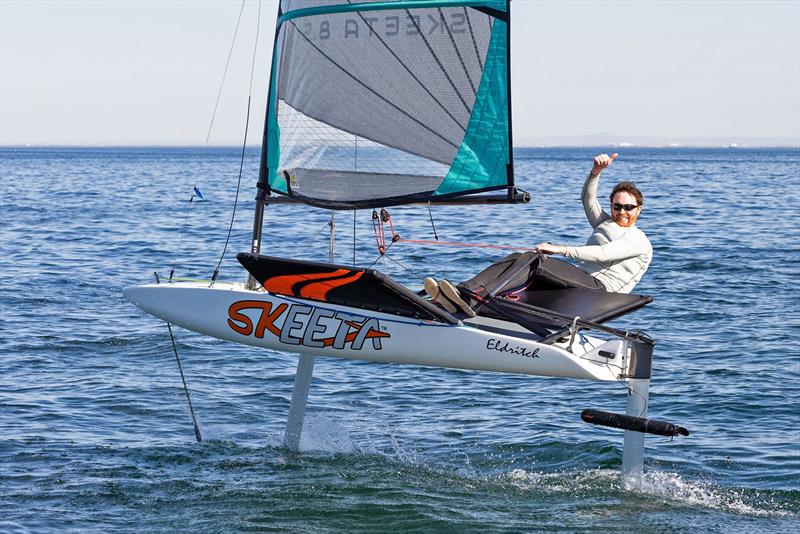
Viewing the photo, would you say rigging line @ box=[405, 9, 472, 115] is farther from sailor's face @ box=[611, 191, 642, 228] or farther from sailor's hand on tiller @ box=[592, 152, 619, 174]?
sailor's face @ box=[611, 191, 642, 228]

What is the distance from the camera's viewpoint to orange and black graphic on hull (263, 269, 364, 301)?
9.01 metres

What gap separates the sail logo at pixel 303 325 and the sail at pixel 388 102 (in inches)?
40.7

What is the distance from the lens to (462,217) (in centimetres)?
3400

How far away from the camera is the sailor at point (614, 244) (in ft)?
29.6

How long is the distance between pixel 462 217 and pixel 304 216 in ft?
17.4

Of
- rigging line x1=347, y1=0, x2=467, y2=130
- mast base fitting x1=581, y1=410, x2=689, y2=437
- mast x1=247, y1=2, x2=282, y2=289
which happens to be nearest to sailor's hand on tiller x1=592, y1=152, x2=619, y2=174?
rigging line x1=347, y1=0, x2=467, y2=130

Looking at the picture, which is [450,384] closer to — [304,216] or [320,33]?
[320,33]

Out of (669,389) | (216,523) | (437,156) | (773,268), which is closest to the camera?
(216,523)

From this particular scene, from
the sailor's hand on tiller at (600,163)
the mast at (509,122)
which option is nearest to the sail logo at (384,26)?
the mast at (509,122)

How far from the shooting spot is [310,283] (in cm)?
926

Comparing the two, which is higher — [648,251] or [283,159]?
[283,159]

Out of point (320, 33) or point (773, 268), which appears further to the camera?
point (773, 268)

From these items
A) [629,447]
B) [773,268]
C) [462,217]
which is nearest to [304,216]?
[462,217]

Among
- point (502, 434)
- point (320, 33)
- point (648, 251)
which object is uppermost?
point (320, 33)
